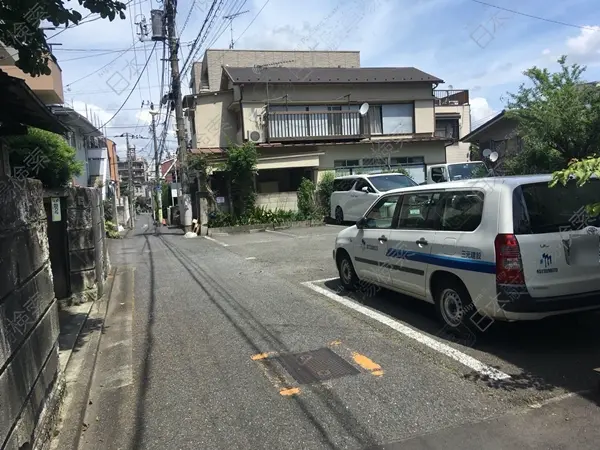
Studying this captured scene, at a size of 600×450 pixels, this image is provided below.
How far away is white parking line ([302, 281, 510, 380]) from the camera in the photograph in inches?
169

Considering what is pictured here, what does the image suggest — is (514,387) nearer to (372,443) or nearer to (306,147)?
(372,443)

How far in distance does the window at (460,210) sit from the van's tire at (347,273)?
2.31 meters

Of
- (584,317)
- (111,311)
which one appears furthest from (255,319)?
(584,317)

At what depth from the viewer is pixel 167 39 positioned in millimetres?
18984

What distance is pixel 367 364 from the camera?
15.2 ft

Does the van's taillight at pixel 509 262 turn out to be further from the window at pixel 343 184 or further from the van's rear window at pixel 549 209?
the window at pixel 343 184

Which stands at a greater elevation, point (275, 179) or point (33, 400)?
point (275, 179)

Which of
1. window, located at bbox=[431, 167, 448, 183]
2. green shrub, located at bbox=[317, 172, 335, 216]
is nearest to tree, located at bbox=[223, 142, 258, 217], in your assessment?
green shrub, located at bbox=[317, 172, 335, 216]

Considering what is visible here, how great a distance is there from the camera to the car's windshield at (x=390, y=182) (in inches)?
634

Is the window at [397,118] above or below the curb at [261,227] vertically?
above

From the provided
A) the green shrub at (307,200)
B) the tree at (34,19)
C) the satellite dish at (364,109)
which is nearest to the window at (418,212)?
the tree at (34,19)

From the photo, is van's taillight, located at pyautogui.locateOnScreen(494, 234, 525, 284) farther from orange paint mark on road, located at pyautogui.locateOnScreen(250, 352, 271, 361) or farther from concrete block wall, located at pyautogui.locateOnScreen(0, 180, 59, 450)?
concrete block wall, located at pyautogui.locateOnScreen(0, 180, 59, 450)

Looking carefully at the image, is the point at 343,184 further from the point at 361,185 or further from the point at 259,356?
the point at 259,356

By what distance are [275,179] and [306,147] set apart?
8.42 feet
